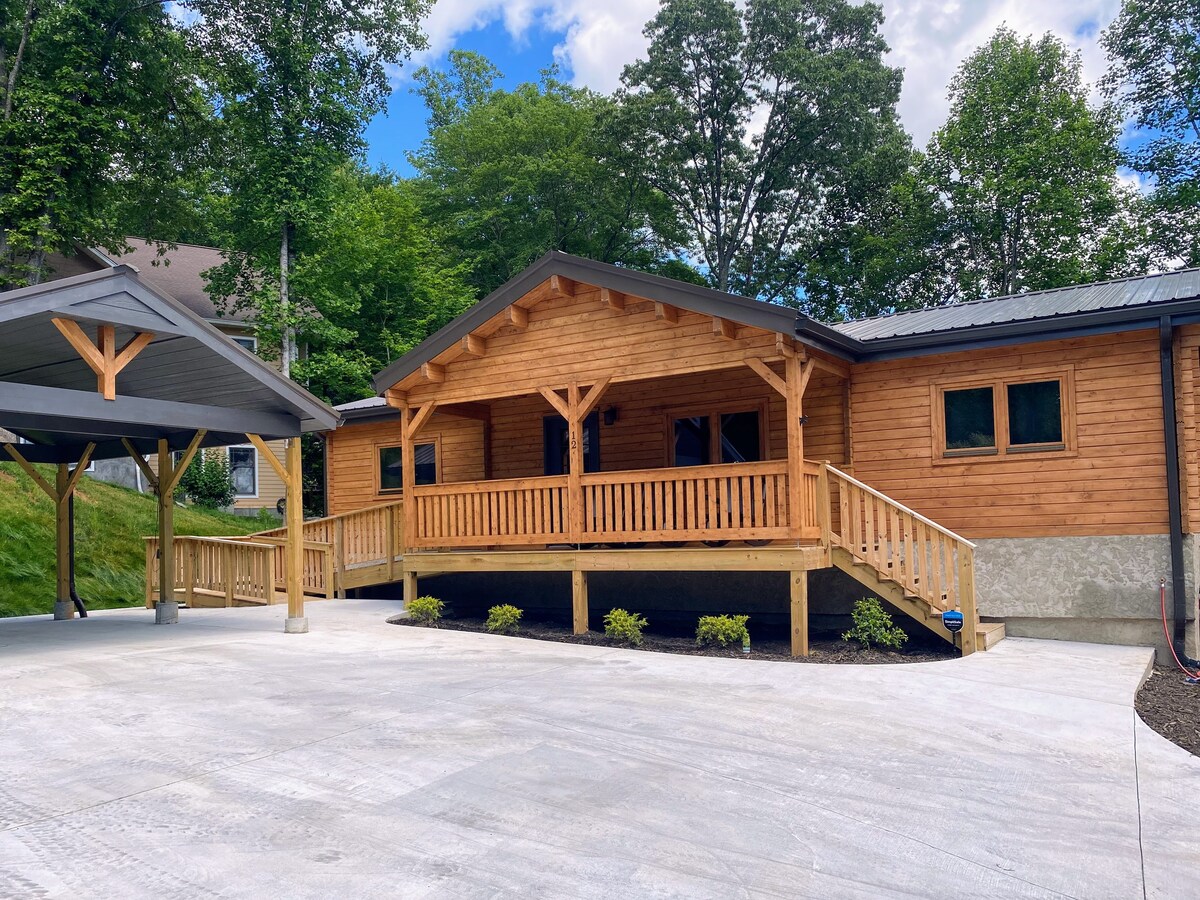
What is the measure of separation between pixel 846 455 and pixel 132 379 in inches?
351

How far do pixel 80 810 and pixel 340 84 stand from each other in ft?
69.7

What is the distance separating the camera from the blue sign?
9.20 metres

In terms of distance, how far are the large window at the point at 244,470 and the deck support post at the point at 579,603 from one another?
1614 centimetres

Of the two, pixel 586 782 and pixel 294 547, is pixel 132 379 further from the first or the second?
pixel 586 782

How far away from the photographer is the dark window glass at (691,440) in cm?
1320

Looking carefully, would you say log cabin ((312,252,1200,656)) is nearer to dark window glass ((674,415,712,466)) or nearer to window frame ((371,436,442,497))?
dark window glass ((674,415,712,466))

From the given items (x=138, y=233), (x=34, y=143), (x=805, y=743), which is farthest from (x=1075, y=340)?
(x=138, y=233)

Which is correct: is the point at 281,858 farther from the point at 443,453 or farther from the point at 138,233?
the point at 138,233

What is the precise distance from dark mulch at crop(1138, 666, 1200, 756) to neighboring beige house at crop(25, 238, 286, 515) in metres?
19.6

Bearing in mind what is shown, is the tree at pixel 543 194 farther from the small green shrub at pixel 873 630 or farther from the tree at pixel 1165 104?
the small green shrub at pixel 873 630

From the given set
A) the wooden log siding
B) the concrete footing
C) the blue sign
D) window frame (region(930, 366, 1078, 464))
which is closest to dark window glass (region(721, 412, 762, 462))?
the wooden log siding

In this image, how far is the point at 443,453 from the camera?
51.8 feet

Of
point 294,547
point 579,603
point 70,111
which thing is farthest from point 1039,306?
point 70,111

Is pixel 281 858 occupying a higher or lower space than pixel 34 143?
lower
